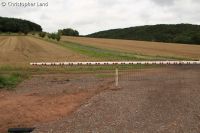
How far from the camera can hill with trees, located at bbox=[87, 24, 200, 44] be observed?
94.9 metres

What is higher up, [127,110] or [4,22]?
[4,22]

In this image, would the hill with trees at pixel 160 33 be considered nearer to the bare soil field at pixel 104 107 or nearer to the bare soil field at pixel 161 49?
the bare soil field at pixel 161 49

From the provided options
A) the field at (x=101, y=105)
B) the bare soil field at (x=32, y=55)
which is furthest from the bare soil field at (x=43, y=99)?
the bare soil field at (x=32, y=55)

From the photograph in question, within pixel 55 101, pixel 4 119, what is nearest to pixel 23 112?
pixel 4 119

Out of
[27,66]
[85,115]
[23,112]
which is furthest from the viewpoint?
[27,66]

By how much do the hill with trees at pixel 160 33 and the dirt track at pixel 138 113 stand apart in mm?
74771

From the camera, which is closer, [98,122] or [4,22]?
[98,122]

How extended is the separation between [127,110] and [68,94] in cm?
433

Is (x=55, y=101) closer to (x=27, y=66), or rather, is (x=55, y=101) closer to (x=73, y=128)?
(x=73, y=128)

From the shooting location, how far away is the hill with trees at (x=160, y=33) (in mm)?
94938

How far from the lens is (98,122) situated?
436 inches

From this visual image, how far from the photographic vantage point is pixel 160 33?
114375 mm

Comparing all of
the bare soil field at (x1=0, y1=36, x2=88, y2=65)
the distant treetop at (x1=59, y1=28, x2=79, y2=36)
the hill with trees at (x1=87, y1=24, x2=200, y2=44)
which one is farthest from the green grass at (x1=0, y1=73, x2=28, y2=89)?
the distant treetop at (x1=59, y1=28, x2=79, y2=36)

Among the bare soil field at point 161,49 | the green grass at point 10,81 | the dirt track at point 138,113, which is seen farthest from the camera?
the bare soil field at point 161,49
